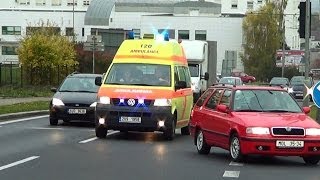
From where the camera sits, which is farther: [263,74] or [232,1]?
[232,1]

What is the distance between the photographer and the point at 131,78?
19.0 m

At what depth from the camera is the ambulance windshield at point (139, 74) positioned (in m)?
18.9

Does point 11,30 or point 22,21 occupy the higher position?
point 22,21

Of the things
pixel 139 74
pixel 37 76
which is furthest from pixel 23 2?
pixel 139 74

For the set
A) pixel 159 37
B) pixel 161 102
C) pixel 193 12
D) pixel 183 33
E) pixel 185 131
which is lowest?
pixel 185 131

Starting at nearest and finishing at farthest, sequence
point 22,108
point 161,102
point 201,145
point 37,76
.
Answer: point 201,145, point 161,102, point 22,108, point 37,76

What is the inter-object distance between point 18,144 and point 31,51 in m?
30.1

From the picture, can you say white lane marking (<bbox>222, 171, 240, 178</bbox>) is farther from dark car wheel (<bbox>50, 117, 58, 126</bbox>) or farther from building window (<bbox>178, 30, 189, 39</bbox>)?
building window (<bbox>178, 30, 189, 39</bbox>)

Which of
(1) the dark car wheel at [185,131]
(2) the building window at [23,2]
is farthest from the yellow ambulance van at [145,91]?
(2) the building window at [23,2]

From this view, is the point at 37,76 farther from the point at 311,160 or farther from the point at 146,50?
the point at 311,160

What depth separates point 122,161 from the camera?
546 inches

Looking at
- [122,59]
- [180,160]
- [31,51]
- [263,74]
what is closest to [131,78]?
[122,59]

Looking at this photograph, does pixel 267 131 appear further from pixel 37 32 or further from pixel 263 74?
pixel 263 74

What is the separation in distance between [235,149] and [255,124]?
80cm
